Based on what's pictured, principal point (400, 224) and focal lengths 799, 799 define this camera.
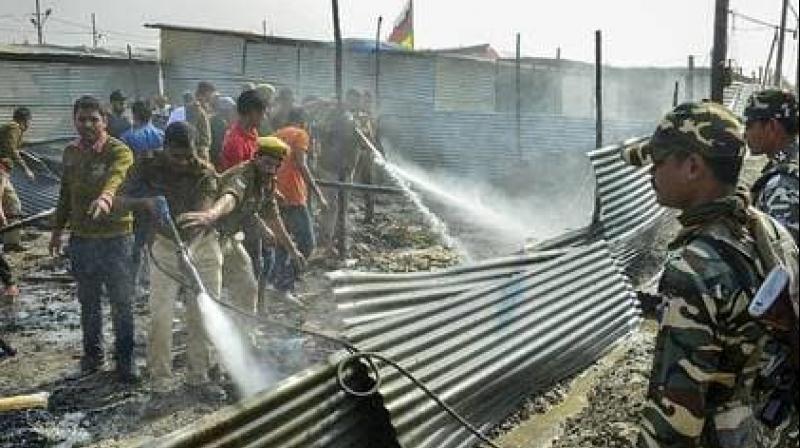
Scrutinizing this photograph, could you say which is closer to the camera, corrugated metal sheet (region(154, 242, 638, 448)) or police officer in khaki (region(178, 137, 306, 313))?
corrugated metal sheet (region(154, 242, 638, 448))

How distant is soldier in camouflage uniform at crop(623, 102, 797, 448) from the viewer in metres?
2.17

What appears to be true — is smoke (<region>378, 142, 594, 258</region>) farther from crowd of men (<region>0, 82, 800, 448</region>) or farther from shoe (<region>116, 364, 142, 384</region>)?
shoe (<region>116, 364, 142, 384</region>)

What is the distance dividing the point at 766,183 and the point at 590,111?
16795 millimetres

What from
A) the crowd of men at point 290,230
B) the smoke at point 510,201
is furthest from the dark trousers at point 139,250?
the smoke at point 510,201

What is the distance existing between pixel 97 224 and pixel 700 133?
14.6 feet

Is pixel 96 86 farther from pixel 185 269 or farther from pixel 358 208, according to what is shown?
pixel 185 269

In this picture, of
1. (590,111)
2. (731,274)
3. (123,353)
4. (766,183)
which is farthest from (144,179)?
(590,111)

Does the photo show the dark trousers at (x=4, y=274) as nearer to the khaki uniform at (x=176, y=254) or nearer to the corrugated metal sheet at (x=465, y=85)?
the khaki uniform at (x=176, y=254)

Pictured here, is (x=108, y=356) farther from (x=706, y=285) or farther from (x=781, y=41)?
(x=781, y=41)

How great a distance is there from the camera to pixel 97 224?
5555 mm

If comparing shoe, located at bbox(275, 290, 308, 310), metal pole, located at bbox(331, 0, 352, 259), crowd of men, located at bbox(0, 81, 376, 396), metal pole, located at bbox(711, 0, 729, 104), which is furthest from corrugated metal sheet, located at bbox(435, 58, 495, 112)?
crowd of men, located at bbox(0, 81, 376, 396)

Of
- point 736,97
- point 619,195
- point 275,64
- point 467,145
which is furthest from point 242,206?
point 736,97

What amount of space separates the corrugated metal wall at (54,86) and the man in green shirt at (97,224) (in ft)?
40.8

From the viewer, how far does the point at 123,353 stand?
5.69 m
